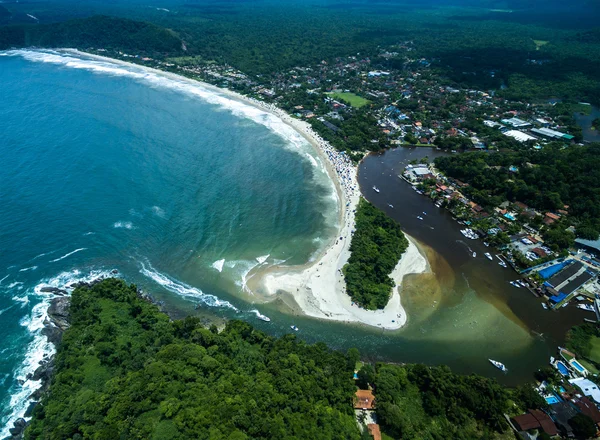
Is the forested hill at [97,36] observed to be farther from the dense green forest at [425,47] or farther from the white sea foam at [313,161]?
the white sea foam at [313,161]

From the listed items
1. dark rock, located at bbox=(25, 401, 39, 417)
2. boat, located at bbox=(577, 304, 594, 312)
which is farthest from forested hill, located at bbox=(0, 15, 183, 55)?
boat, located at bbox=(577, 304, 594, 312)

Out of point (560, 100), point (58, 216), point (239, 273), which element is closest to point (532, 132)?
point (560, 100)

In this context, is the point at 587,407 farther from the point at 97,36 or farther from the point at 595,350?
the point at 97,36

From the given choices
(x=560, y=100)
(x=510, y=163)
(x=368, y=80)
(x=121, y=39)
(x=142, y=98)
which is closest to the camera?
(x=510, y=163)

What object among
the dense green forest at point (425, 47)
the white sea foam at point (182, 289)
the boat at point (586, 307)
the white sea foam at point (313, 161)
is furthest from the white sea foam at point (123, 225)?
the dense green forest at point (425, 47)

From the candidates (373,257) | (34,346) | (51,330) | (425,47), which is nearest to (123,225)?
(51,330)

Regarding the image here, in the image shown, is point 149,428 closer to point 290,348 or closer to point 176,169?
point 290,348
